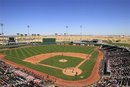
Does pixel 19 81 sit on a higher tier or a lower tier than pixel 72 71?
higher

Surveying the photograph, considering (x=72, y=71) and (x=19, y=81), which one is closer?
(x=19, y=81)

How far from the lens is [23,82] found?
28.4 m

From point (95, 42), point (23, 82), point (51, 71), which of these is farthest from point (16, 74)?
point (95, 42)

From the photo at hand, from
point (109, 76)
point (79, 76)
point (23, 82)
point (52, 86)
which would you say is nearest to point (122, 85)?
point (109, 76)

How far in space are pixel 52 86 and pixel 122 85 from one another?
13328mm

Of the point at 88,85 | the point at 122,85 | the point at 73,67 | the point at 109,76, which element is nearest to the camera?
the point at 122,85

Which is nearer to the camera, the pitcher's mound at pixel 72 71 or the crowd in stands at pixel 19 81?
the crowd in stands at pixel 19 81

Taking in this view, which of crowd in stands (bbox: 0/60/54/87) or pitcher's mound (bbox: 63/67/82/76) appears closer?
crowd in stands (bbox: 0/60/54/87)

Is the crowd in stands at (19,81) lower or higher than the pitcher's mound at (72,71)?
higher

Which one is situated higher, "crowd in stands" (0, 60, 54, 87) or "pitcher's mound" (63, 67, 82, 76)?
"crowd in stands" (0, 60, 54, 87)

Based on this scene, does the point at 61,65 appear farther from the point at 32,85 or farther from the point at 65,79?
the point at 32,85

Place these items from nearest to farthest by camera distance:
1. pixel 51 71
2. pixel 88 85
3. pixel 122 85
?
pixel 122 85 < pixel 88 85 < pixel 51 71

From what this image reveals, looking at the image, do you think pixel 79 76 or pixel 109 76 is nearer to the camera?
pixel 109 76

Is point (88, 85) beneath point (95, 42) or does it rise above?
beneath
